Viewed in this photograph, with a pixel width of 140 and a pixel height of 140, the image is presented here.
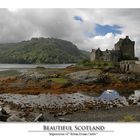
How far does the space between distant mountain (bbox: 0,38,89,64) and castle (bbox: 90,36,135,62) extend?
297 millimetres

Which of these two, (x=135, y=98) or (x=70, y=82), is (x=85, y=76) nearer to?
(x=70, y=82)

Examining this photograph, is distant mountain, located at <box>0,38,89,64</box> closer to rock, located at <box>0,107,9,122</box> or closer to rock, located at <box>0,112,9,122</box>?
rock, located at <box>0,107,9,122</box>

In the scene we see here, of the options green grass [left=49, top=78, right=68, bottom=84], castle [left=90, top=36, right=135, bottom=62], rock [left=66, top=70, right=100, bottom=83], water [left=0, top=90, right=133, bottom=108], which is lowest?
water [left=0, top=90, right=133, bottom=108]

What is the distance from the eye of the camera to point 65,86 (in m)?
13.0

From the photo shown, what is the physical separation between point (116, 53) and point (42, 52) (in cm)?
221

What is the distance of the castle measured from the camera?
1277 centimetres

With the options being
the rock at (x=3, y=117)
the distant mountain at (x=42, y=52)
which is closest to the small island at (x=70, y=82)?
the distant mountain at (x=42, y=52)

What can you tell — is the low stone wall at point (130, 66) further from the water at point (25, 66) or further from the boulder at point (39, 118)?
the boulder at point (39, 118)

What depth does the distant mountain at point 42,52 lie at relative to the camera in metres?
12.7

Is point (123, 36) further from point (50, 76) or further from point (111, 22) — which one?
point (50, 76)

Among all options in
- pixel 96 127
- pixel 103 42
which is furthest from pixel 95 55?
pixel 96 127

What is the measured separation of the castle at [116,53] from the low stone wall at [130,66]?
14cm

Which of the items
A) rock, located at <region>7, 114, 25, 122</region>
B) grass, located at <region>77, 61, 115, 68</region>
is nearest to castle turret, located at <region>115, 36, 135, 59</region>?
grass, located at <region>77, 61, 115, 68</region>

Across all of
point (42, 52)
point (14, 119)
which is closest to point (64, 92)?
point (42, 52)
